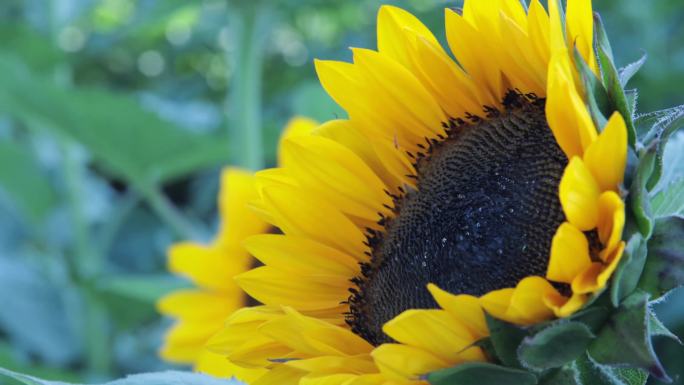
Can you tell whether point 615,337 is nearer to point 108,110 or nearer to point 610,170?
point 610,170

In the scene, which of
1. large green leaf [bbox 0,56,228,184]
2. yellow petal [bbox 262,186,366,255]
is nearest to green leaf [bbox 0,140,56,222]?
large green leaf [bbox 0,56,228,184]

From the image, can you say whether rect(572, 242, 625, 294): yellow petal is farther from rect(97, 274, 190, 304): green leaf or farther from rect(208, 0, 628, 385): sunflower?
rect(97, 274, 190, 304): green leaf

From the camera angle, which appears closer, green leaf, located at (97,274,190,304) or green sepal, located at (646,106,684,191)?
green sepal, located at (646,106,684,191)

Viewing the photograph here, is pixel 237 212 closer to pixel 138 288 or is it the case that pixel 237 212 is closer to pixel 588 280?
pixel 138 288

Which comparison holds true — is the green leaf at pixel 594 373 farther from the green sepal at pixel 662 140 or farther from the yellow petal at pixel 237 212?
the yellow petal at pixel 237 212

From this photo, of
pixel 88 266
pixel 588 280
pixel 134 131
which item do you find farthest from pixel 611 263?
pixel 88 266
